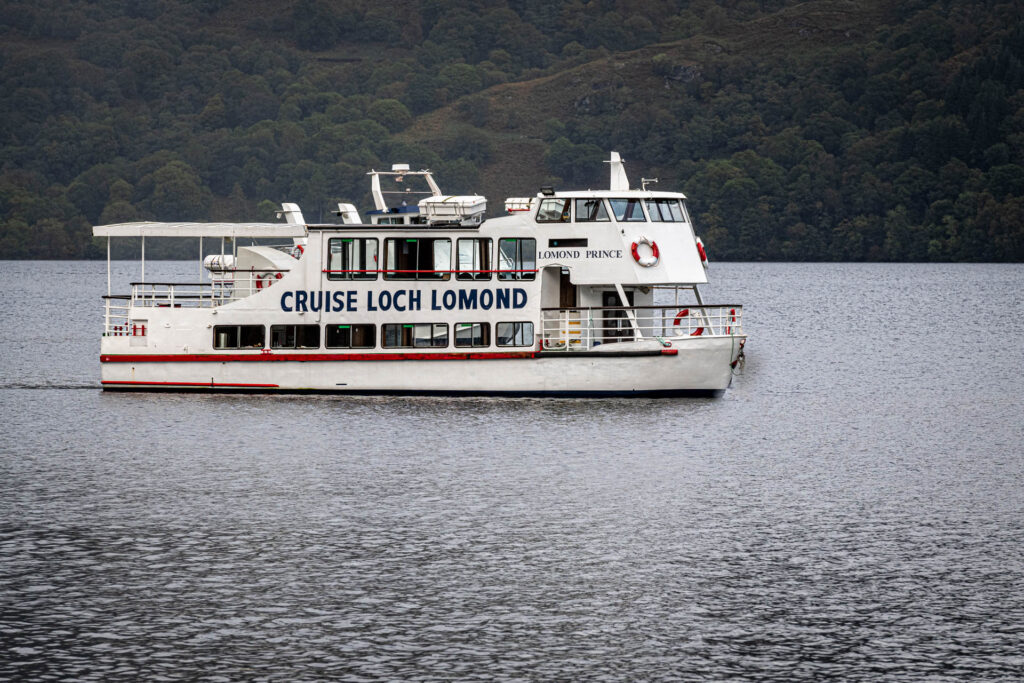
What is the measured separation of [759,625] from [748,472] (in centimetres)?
1415

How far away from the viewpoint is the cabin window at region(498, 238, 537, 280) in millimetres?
47250

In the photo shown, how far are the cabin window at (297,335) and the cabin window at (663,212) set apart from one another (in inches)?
488

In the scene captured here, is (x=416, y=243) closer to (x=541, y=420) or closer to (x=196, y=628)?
(x=541, y=420)

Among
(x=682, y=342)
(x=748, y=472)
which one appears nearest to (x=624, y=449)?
(x=748, y=472)

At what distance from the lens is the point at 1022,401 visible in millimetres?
54906

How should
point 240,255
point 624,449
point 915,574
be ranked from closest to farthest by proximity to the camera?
1. point 915,574
2. point 624,449
3. point 240,255

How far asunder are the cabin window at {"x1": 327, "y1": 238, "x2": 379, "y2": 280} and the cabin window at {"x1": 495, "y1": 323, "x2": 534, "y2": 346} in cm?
497

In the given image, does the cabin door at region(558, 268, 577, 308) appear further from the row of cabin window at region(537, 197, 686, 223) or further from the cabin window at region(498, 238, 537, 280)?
the row of cabin window at region(537, 197, 686, 223)

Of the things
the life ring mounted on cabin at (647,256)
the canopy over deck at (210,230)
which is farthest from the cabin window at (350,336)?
the life ring mounted on cabin at (647,256)

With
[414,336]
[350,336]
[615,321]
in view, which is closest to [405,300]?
[414,336]

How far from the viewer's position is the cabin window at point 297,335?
4828 cm

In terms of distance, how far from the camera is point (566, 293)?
159 feet

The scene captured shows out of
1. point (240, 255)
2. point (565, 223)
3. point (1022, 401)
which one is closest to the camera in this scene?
point (565, 223)

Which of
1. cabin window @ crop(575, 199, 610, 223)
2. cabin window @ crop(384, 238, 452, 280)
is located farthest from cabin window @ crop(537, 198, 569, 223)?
cabin window @ crop(384, 238, 452, 280)
